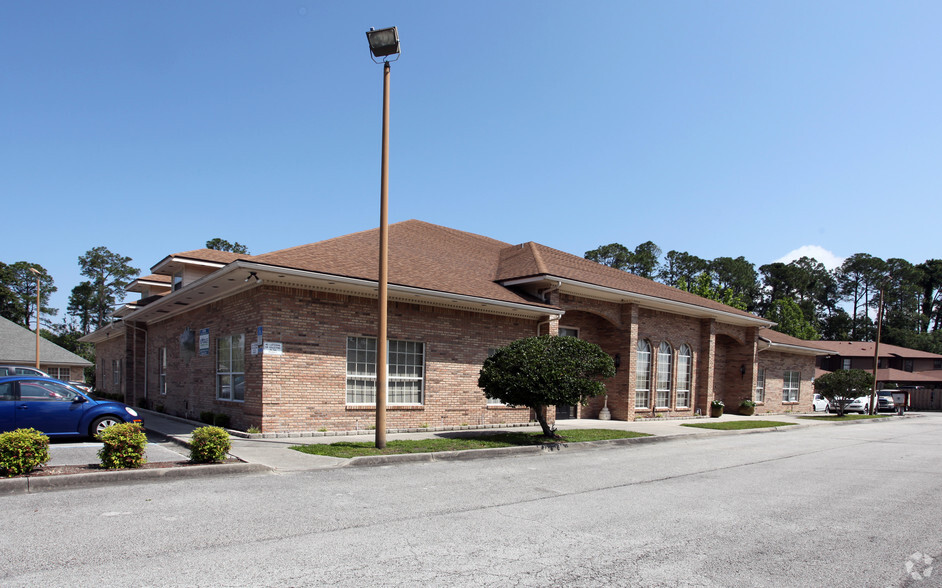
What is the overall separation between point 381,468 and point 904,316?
10854 cm

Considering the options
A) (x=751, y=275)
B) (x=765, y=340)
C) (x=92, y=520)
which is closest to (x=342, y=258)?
(x=92, y=520)

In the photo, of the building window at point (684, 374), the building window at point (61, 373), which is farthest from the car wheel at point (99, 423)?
the building window at point (61, 373)

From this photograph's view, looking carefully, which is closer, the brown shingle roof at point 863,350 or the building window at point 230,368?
the building window at point 230,368

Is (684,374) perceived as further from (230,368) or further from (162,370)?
(162,370)

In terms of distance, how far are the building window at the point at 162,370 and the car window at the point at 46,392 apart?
911cm

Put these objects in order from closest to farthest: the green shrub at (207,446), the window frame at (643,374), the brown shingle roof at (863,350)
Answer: the green shrub at (207,446), the window frame at (643,374), the brown shingle roof at (863,350)

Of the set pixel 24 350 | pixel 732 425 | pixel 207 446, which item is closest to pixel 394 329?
pixel 207 446

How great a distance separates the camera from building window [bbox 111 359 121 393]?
89.7 feet

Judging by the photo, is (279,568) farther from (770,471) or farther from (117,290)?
(117,290)

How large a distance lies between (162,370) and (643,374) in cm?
1813

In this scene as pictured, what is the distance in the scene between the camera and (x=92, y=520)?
21.6 feet

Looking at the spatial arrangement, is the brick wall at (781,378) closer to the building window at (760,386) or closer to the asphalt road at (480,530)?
the building window at (760,386)

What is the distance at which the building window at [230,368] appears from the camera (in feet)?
49.6

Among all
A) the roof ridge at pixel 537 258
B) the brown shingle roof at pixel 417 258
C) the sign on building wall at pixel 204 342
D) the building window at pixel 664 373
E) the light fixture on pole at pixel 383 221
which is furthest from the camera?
the building window at pixel 664 373
